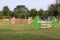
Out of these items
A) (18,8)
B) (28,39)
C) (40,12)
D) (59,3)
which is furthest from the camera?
(18,8)

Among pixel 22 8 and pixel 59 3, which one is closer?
pixel 59 3

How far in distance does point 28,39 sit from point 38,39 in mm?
554

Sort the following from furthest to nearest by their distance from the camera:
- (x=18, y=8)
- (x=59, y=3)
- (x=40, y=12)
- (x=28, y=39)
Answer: (x=18, y=8), (x=40, y=12), (x=59, y=3), (x=28, y=39)

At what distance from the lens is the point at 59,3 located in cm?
5575

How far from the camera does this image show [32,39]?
1241cm

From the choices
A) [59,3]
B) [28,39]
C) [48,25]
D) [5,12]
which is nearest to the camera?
[28,39]

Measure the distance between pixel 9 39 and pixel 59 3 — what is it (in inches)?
1749

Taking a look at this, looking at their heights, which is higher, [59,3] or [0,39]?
[59,3]

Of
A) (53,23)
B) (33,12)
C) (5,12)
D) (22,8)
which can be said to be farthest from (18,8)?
(53,23)

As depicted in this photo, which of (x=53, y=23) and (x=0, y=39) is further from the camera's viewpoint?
(x=53, y=23)

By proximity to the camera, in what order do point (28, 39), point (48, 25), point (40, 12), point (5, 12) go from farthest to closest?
point (5, 12), point (40, 12), point (48, 25), point (28, 39)

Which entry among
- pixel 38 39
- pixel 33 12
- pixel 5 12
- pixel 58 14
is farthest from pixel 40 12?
pixel 38 39

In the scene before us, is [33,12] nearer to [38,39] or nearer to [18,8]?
[18,8]

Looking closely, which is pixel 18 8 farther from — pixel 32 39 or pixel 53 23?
pixel 32 39
